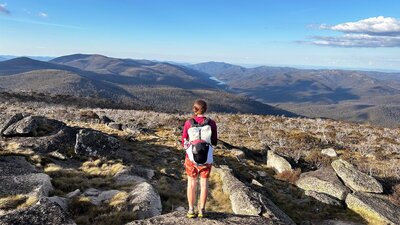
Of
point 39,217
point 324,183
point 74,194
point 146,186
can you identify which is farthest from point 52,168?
point 324,183

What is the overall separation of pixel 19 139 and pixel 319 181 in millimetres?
17966

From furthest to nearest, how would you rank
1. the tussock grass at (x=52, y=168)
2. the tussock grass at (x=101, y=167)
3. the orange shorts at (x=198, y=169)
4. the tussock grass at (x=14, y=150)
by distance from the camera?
the tussock grass at (x=14, y=150)
the tussock grass at (x=101, y=167)
the tussock grass at (x=52, y=168)
the orange shorts at (x=198, y=169)

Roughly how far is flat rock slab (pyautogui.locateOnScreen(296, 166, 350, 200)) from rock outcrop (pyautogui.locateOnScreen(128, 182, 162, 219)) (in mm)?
9279

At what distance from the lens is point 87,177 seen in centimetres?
1703

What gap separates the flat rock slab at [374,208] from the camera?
46.9ft

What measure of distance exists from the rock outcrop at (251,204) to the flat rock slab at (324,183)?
531 cm

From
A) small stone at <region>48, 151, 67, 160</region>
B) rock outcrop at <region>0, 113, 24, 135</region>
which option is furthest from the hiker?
rock outcrop at <region>0, 113, 24, 135</region>

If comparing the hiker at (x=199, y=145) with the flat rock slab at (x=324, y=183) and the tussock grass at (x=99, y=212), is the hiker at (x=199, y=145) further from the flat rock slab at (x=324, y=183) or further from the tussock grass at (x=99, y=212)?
the flat rock slab at (x=324, y=183)

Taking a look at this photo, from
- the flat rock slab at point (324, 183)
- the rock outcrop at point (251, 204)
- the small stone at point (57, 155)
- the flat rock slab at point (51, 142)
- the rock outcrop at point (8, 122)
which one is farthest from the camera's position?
the rock outcrop at point (8, 122)

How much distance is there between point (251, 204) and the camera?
12.6 m

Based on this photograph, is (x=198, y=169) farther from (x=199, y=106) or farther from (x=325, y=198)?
(x=325, y=198)

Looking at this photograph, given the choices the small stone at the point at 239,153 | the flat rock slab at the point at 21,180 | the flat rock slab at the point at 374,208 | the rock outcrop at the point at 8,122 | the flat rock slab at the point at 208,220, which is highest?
the flat rock slab at the point at 208,220

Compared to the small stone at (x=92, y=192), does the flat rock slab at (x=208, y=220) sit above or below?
above

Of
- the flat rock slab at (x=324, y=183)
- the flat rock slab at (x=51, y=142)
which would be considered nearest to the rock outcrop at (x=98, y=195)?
the flat rock slab at (x=51, y=142)
